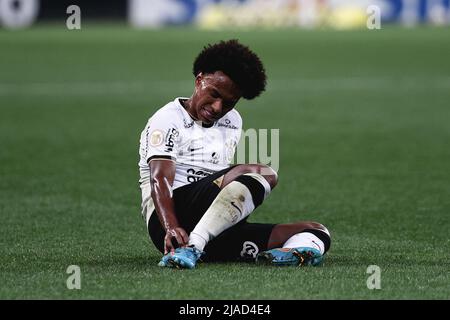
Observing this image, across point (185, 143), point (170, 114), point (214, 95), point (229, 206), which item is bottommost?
point (229, 206)

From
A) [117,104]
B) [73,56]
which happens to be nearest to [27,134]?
[117,104]

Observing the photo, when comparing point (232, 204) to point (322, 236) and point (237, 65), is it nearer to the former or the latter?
point (322, 236)

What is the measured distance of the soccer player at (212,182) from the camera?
6.15 m

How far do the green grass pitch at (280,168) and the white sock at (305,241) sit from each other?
0.44 feet

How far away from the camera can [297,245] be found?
20.8 feet

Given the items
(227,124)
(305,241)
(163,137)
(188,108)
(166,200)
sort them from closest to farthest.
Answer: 1. (166,200)
2. (163,137)
3. (305,241)
4. (188,108)
5. (227,124)

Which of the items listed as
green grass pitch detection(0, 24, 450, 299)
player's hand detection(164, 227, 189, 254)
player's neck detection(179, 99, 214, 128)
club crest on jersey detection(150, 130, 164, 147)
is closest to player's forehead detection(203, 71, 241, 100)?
player's neck detection(179, 99, 214, 128)

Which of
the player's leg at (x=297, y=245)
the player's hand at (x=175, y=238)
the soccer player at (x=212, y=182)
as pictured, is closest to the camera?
the player's hand at (x=175, y=238)

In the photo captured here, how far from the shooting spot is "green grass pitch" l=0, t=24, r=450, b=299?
587 centimetres

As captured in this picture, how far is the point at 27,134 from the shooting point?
13875mm

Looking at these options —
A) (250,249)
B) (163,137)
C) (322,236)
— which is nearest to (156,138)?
(163,137)

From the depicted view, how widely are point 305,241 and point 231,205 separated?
501 millimetres

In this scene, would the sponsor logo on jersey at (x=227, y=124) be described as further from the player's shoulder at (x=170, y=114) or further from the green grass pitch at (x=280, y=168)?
the green grass pitch at (x=280, y=168)

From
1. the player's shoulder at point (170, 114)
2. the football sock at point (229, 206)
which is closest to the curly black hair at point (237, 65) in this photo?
the player's shoulder at point (170, 114)
